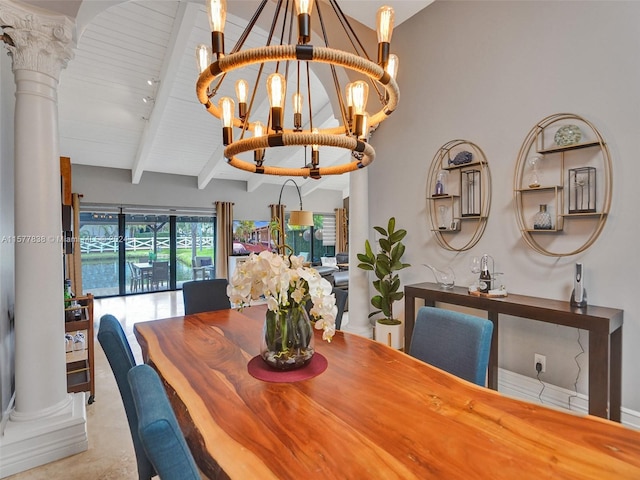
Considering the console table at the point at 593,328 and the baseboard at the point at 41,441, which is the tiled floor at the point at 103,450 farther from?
the console table at the point at 593,328

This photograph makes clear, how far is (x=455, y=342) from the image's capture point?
63.5 inches

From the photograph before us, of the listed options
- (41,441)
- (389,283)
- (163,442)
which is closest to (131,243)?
(41,441)

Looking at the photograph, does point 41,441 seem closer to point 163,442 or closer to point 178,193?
point 163,442

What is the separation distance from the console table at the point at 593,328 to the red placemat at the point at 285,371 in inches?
62.4

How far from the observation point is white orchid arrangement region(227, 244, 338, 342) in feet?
4.24

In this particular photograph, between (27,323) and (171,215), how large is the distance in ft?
20.5

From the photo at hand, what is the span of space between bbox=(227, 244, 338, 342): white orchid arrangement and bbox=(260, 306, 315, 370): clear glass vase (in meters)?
0.04

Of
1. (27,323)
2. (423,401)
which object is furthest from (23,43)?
(423,401)

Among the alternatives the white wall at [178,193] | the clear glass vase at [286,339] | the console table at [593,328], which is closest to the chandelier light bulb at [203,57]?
the clear glass vase at [286,339]

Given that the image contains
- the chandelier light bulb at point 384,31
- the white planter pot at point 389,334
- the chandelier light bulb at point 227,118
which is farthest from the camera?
the white planter pot at point 389,334

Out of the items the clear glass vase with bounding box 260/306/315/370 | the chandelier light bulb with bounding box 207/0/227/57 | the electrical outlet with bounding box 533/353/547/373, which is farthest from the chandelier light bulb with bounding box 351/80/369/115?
the electrical outlet with bounding box 533/353/547/373

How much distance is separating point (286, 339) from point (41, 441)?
1.87m

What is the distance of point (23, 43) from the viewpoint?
1932 millimetres

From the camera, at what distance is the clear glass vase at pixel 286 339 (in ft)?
4.47
